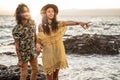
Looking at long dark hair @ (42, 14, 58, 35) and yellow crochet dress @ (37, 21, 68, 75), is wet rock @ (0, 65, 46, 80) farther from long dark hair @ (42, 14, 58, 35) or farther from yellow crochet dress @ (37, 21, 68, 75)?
long dark hair @ (42, 14, 58, 35)

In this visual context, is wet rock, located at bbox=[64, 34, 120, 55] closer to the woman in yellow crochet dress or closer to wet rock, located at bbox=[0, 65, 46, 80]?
wet rock, located at bbox=[0, 65, 46, 80]

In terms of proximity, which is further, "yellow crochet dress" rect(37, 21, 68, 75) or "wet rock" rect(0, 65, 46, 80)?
"wet rock" rect(0, 65, 46, 80)

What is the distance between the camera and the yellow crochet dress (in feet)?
20.1

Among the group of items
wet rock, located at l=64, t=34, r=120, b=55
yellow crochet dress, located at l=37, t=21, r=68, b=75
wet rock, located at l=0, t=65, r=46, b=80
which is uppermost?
yellow crochet dress, located at l=37, t=21, r=68, b=75

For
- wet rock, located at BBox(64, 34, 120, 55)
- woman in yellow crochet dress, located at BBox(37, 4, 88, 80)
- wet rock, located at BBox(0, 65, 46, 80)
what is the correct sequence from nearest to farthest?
woman in yellow crochet dress, located at BBox(37, 4, 88, 80), wet rock, located at BBox(0, 65, 46, 80), wet rock, located at BBox(64, 34, 120, 55)

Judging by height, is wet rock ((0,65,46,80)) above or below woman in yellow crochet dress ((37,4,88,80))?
below

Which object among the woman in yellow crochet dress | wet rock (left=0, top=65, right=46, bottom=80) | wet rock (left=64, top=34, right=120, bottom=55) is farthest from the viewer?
wet rock (left=64, top=34, right=120, bottom=55)

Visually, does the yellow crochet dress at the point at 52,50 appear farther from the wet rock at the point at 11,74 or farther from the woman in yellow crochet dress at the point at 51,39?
the wet rock at the point at 11,74

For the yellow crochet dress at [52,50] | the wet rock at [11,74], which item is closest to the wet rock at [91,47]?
the wet rock at [11,74]

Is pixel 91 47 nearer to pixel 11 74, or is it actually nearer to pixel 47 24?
pixel 11 74

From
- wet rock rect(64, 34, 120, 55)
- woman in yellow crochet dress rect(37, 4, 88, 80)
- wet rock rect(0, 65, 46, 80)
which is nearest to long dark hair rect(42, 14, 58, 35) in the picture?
woman in yellow crochet dress rect(37, 4, 88, 80)

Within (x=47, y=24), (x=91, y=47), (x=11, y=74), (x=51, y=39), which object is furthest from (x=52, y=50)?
(x=91, y=47)

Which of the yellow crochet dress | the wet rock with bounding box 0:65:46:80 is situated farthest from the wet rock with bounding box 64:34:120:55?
the yellow crochet dress

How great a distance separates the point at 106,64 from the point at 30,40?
6972mm
